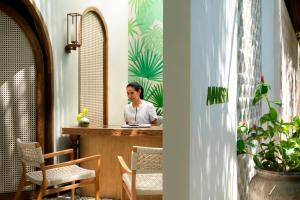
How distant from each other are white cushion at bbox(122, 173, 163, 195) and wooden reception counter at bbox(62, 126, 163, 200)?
2.76ft

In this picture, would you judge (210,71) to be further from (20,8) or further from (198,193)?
(20,8)

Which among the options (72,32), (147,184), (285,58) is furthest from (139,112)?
(285,58)

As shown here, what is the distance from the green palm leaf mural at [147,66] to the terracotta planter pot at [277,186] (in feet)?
22.8

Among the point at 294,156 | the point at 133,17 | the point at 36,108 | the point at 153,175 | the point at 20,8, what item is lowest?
the point at 153,175

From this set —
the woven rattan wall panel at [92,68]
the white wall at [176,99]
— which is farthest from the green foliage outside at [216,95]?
the woven rattan wall panel at [92,68]

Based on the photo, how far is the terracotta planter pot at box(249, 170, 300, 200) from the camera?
334cm

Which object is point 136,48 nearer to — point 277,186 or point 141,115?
point 141,115

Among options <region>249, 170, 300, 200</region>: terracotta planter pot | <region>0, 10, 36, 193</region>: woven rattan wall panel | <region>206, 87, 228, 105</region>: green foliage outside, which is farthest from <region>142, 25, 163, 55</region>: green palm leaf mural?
<region>206, 87, 228, 105</region>: green foliage outside

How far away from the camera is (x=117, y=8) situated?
308 inches

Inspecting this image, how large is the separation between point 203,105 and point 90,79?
4.73m

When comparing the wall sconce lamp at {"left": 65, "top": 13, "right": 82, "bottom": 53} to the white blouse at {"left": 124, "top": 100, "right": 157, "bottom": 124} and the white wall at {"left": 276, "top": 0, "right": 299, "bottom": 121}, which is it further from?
the white wall at {"left": 276, "top": 0, "right": 299, "bottom": 121}

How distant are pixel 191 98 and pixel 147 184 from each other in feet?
7.60

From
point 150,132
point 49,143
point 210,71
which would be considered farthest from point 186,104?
point 49,143

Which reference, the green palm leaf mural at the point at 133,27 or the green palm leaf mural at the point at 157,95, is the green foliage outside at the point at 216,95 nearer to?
the green palm leaf mural at the point at 157,95
